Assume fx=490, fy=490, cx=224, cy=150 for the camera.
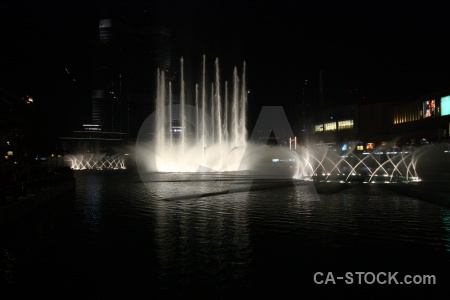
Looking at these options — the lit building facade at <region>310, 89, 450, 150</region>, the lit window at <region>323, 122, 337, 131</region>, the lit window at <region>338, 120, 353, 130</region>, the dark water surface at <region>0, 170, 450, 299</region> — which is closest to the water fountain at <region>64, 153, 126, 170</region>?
the lit building facade at <region>310, 89, 450, 150</region>

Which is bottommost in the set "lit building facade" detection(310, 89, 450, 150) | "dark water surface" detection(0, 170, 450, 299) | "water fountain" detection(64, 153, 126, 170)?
"dark water surface" detection(0, 170, 450, 299)

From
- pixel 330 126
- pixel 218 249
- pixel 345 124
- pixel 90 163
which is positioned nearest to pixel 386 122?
pixel 345 124

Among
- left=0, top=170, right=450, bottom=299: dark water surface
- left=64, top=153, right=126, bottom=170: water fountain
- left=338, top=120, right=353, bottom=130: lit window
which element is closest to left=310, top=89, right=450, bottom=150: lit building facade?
left=338, top=120, right=353, bottom=130: lit window

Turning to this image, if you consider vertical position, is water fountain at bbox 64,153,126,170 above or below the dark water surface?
above

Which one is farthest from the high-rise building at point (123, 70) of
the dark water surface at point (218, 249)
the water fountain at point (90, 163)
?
the dark water surface at point (218, 249)

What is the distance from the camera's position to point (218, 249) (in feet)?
32.4

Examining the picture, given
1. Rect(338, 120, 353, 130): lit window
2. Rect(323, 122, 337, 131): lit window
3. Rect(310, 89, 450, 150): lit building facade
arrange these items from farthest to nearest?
Rect(323, 122, 337, 131): lit window → Rect(338, 120, 353, 130): lit window → Rect(310, 89, 450, 150): lit building facade

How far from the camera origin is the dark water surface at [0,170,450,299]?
281 inches

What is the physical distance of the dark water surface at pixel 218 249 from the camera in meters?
7.13

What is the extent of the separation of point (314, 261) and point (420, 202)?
11.6 meters

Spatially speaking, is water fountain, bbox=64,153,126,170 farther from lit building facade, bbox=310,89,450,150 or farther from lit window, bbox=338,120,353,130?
lit window, bbox=338,120,353,130

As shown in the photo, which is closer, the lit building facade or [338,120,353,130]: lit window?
the lit building facade

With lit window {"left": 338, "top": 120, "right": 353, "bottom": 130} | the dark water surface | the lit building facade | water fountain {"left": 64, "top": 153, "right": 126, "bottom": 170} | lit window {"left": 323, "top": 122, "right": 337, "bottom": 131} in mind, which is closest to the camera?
the dark water surface

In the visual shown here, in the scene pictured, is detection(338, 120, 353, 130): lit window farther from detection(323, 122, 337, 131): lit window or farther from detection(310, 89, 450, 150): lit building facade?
detection(323, 122, 337, 131): lit window
